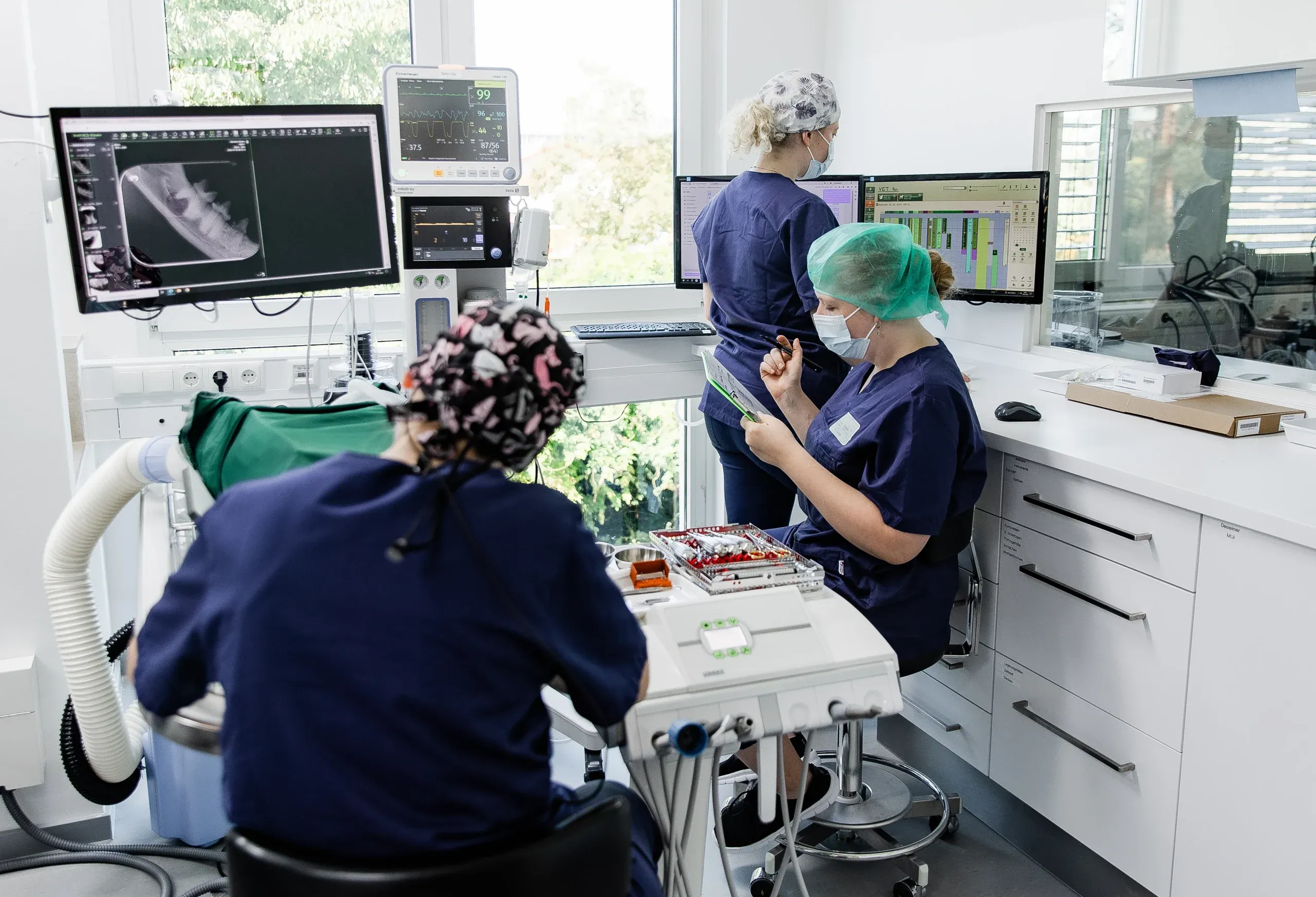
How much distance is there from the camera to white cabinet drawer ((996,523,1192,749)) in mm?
1922

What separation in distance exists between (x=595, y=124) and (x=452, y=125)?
4.73ft

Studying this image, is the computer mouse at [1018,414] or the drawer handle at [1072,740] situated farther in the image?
the computer mouse at [1018,414]

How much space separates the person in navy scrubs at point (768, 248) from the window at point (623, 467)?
118 centimetres

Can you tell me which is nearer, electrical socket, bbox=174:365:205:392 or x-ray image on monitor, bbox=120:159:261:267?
x-ray image on monitor, bbox=120:159:261:267

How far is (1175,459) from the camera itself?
2045 mm

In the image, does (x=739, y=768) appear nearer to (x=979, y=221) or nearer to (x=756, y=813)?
(x=756, y=813)

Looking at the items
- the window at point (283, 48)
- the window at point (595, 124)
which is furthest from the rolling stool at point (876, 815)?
the window at point (283, 48)

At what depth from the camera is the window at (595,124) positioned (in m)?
3.46

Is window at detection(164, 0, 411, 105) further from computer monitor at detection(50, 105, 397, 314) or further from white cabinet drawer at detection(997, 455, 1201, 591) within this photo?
white cabinet drawer at detection(997, 455, 1201, 591)

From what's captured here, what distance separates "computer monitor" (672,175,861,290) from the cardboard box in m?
0.94

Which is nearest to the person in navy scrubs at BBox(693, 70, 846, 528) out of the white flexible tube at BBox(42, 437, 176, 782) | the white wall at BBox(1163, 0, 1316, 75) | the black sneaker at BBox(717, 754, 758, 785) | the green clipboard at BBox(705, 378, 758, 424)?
the green clipboard at BBox(705, 378, 758, 424)

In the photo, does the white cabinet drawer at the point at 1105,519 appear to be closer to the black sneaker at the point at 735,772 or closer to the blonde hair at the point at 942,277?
the blonde hair at the point at 942,277

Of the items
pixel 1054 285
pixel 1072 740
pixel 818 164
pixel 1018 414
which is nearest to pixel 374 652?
pixel 1072 740

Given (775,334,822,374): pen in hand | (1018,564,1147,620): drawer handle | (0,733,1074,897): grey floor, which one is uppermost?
(775,334,822,374): pen in hand
